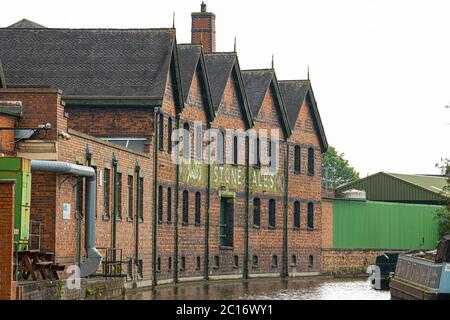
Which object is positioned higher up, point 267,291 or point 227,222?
point 227,222

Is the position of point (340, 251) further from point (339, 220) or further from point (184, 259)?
point (184, 259)

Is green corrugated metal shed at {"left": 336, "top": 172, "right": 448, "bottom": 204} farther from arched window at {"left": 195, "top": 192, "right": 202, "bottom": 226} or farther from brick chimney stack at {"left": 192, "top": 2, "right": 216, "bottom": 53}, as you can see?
arched window at {"left": 195, "top": 192, "right": 202, "bottom": 226}

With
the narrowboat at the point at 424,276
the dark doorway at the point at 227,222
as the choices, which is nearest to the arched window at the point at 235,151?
the dark doorway at the point at 227,222

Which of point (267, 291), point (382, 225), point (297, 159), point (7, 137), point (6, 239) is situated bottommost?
point (267, 291)

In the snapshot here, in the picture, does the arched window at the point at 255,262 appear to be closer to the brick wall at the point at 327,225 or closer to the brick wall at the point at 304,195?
the brick wall at the point at 304,195

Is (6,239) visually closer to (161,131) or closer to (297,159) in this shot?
(161,131)

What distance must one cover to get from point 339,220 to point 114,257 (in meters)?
29.8

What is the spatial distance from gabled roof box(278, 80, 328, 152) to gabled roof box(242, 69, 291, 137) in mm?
1523

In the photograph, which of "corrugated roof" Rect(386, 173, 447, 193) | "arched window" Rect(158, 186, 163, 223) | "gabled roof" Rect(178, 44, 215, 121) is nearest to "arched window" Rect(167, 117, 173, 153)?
"gabled roof" Rect(178, 44, 215, 121)

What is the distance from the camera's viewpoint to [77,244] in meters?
42.2

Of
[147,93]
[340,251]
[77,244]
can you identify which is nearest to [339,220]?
[340,251]

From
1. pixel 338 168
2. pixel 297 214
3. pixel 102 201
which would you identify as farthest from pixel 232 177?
pixel 338 168

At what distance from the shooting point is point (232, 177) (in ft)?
205

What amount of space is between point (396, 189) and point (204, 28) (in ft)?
84.9
